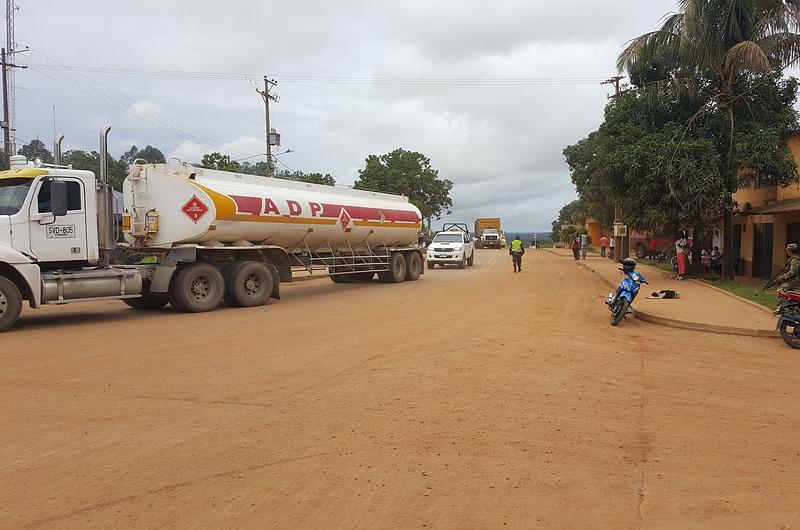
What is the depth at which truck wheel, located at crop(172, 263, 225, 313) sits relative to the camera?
12.9m

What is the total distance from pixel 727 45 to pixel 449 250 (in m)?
15.3

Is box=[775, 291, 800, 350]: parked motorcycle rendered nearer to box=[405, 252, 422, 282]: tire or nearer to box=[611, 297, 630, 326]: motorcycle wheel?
box=[611, 297, 630, 326]: motorcycle wheel

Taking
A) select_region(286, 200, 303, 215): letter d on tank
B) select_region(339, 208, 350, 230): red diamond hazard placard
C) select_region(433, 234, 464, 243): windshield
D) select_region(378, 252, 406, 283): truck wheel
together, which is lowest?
select_region(378, 252, 406, 283): truck wheel

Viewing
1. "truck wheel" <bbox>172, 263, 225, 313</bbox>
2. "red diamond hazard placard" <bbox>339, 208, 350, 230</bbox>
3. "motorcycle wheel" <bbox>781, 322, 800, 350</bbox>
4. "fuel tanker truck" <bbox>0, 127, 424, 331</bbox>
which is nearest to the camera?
"motorcycle wheel" <bbox>781, 322, 800, 350</bbox>

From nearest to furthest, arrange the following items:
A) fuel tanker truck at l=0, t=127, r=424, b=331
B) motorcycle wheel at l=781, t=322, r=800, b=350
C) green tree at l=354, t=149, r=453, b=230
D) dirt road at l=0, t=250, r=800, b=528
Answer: dirt road at l=0, t=250, r=800, b=528, motorcycle wheel at l=781, t=322, r=800, b=350, fuel tanker truck at l=0, t=127, r=424, b=331, green tree at l=354, t=149, r=453, b=230

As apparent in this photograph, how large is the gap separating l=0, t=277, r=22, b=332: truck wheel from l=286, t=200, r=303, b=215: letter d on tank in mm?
6609

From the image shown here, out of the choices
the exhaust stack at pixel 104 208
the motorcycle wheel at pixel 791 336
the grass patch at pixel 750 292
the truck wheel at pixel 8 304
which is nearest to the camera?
the motorcycle wheel at pixel 791 336

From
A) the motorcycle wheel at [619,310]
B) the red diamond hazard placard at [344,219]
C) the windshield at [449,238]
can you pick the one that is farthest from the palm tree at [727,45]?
the windshield at [449,238]

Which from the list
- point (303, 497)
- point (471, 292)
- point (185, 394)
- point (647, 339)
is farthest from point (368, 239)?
point (303, 497)

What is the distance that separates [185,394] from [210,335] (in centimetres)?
379

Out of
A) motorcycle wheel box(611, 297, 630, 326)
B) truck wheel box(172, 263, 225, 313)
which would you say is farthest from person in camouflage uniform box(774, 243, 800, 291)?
truck wheel box(172, 263, 225, 313)

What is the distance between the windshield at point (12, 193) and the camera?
10.8m

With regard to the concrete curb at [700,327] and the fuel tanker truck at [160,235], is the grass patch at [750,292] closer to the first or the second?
the concrete curb at [700,327]

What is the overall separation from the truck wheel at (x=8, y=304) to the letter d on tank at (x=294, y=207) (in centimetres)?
661
